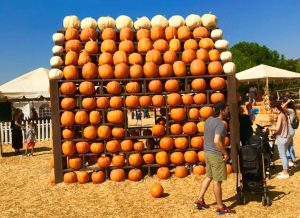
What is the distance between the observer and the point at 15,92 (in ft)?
52.2

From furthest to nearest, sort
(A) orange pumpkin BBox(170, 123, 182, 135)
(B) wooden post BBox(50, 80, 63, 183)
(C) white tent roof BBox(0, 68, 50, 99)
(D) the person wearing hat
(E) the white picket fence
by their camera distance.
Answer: (E) the white picket fence < (C) white tent roof BBox(0, 68, 50, 99) < (A) orange pumpkin BBox(170, 123, 182, 135) < (B) wooden post BBox(50, 80, 63, 183) < (D) the person wearing hat

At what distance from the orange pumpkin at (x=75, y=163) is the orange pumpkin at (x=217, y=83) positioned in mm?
4073

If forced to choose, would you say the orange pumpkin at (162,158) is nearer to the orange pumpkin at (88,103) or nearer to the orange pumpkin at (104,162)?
the orange pumpkin at (104,162)

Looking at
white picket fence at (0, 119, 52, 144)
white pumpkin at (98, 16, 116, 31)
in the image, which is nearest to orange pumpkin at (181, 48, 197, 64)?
white pumpkin at (98, 16, 116, 31)

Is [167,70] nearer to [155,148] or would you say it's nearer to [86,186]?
[155,148]

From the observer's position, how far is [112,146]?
29.6ft

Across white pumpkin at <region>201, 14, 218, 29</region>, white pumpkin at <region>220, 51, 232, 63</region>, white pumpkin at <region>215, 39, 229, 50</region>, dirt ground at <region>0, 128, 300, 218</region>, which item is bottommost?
dirt ground at <region>0, 128, 300, 218</region>

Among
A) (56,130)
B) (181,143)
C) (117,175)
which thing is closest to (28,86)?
(56,130)

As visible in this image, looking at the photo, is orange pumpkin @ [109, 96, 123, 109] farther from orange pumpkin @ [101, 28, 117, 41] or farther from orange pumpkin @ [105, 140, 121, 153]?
orange pumpkin @ [101, 28, 117, 41]

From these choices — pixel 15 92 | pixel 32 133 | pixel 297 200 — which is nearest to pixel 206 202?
pixel 297 200

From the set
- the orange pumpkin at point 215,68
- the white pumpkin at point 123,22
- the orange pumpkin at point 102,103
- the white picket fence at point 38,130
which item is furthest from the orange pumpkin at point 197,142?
the white picket fence at point 38,130

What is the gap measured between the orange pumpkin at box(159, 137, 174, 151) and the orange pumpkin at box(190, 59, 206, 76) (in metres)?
1.90

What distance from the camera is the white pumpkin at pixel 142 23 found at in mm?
9906

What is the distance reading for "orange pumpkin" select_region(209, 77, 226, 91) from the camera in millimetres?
9180
